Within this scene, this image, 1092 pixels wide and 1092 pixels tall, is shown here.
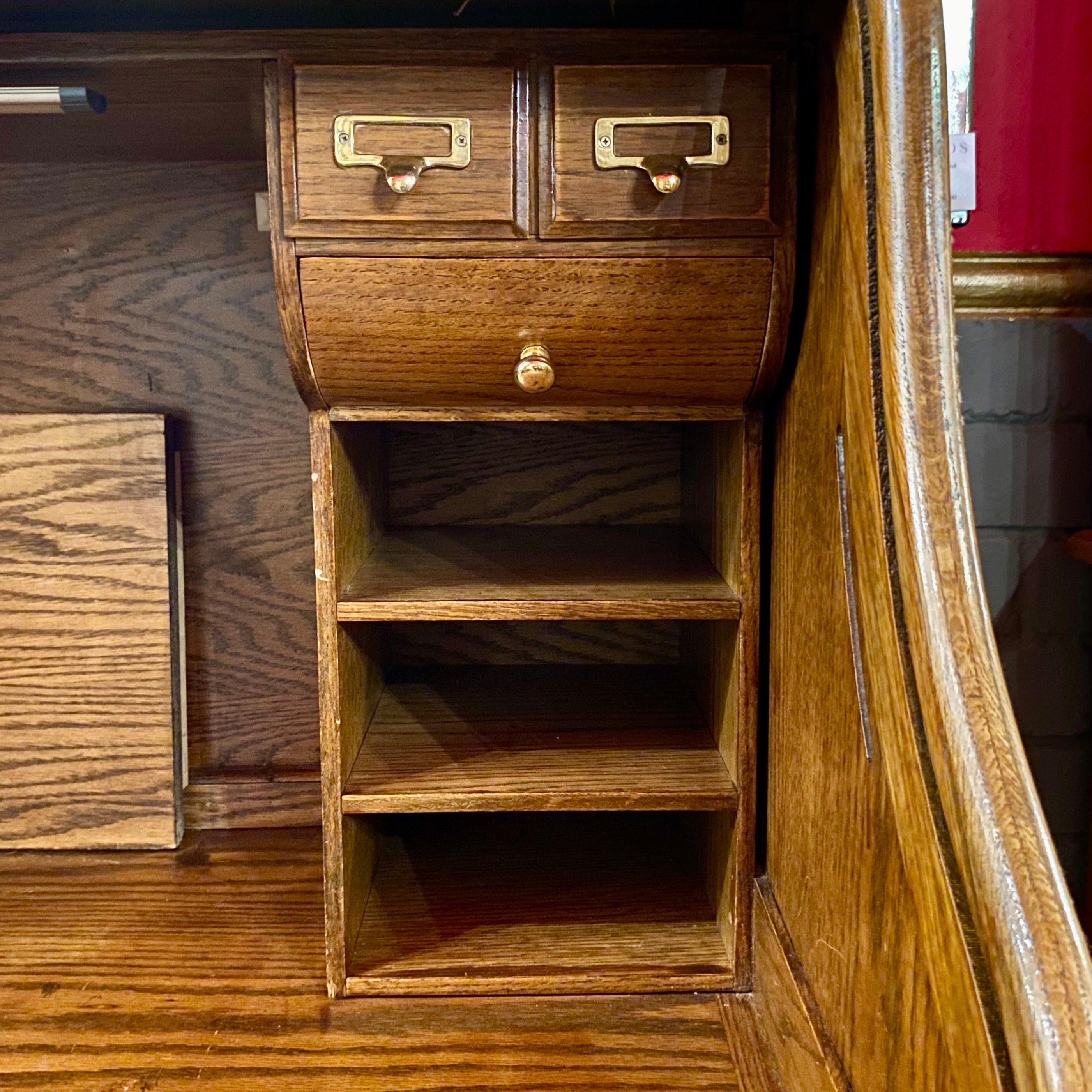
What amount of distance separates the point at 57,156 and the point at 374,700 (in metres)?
0.84

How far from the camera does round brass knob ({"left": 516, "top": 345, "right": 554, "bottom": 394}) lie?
0.98 meters

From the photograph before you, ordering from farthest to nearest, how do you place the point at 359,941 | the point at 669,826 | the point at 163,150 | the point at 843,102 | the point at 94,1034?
1. the point at 669,826
2. the point at 163,150
3. the point at 359,941
4. the point at 94,1034
5. the point at 843,102

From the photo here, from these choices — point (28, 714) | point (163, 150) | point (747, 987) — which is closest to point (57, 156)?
point (163, 150)

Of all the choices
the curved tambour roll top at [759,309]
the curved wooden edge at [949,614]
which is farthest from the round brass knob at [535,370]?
the curved wooden edge at [949,614]

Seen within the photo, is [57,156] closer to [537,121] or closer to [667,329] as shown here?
[537,121]

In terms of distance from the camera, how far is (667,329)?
1.02 m

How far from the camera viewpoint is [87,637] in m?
A: 1.43

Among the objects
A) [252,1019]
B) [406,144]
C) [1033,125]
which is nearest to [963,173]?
[1033,125]

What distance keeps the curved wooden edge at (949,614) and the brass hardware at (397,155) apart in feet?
1.25

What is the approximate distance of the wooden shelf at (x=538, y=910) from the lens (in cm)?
116

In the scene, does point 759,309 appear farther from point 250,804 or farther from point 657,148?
point 250,804

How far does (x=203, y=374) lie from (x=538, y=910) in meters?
0.87

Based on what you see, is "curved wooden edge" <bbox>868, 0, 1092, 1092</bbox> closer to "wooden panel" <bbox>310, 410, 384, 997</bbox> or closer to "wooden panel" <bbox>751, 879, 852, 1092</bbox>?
"wooden panel" <bbox>751, 879, 852, 1092</bbox>

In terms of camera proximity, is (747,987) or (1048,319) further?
(1048,319)
